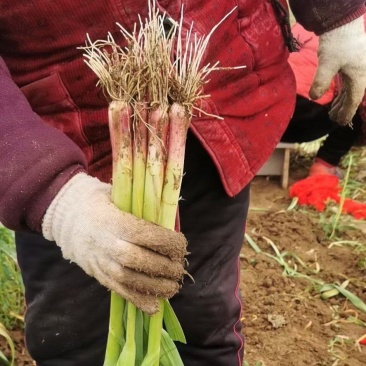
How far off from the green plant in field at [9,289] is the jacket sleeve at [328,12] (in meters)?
1.14

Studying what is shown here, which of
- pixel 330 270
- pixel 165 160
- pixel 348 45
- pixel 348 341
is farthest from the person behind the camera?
pixel 330 270

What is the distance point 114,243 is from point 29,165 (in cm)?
21

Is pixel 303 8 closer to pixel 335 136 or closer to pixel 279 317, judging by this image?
pixel 279 317

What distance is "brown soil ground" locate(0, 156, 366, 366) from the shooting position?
2.54 metres

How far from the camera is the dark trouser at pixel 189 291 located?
1723mm

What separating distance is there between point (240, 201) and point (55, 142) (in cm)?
67

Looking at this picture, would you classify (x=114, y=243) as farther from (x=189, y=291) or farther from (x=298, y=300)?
(x=298, y=300)

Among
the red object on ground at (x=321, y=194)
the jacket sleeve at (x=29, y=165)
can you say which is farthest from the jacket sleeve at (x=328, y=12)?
the red object on ground at (x=321, y=194)

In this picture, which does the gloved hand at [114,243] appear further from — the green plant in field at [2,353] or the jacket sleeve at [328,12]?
the green plant in field at [2,353]

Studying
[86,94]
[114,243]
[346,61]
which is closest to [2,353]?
[86,94]

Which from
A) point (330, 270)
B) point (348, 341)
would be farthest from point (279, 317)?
point (330, 270)

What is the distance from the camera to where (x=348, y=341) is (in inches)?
103

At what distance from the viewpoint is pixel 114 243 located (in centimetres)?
124

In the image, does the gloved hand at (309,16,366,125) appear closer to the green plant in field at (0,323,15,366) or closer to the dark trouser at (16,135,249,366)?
the dark trouser at (16,135,249,366)
